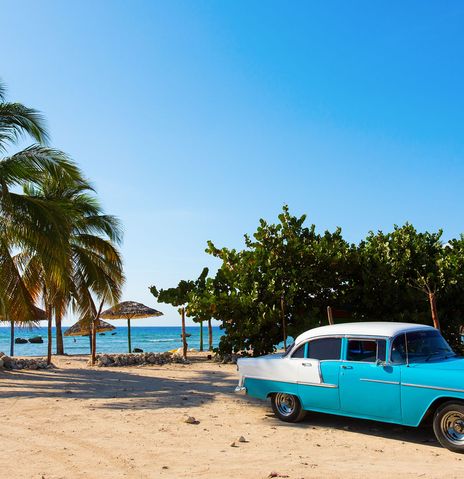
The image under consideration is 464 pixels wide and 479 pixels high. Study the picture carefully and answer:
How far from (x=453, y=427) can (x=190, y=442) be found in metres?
3.60

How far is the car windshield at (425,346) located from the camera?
7680 millimetres

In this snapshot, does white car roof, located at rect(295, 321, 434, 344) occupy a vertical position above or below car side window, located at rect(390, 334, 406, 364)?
above

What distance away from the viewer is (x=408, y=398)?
7305 mm

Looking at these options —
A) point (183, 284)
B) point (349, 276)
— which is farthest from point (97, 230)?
point (349, 276)

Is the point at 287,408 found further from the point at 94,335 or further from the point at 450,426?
the point at 94,335

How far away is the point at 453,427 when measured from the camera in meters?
7.02

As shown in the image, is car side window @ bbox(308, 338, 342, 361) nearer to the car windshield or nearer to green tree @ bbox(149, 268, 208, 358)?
the car windshield

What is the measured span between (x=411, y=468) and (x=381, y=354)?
1.72 metres

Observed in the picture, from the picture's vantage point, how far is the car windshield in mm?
7680

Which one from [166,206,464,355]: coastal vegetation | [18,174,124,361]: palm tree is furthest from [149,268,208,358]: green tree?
[18,174,124,361]: palm tree

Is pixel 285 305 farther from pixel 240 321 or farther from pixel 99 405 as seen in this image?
pixel 99 405

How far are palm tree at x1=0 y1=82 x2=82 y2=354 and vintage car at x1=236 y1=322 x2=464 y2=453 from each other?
8051 mm

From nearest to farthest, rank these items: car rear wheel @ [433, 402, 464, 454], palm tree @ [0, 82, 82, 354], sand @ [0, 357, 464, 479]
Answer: sand @ [0, 357, 464, 479] → car rear wheel @ [433, 402, 464, 454] → palm tree @ [0, 82, 82, 354]

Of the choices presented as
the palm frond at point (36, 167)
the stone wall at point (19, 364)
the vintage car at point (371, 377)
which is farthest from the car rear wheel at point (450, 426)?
the stone wall at point (19, 364)
